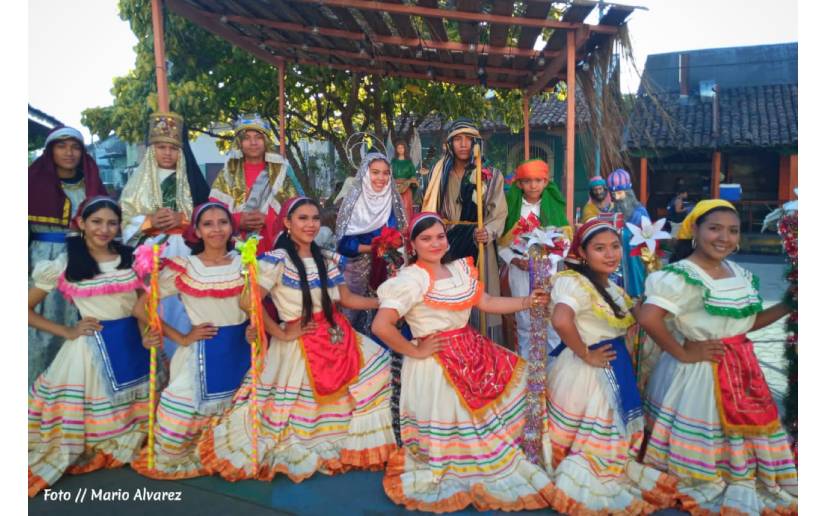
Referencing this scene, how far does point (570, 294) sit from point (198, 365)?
2.26 metres

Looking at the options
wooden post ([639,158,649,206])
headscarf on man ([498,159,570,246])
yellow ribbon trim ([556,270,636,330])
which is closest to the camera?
yellow ribbon trim ([556,270,636,330])

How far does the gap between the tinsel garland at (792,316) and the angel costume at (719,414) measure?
0.19 m

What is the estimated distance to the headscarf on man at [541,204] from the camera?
457 centimetres

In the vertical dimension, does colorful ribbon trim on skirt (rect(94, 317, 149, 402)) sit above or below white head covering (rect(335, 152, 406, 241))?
below

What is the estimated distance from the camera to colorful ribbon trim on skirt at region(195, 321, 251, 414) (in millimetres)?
Answer: 3266

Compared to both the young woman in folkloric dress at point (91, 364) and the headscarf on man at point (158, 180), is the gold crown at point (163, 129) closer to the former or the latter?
the headscarf on man at point (158, 180)

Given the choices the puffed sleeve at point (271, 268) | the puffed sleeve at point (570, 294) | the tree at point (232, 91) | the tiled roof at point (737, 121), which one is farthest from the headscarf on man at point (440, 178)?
the tiled roof at point (737, 121)

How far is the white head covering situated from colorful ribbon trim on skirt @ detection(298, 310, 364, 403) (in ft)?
4.19

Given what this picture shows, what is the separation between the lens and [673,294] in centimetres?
285

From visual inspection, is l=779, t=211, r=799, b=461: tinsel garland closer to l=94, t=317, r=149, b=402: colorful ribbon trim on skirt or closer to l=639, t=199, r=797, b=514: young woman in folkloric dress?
l=639, t=199, r=797, b=514: young woman in folkloric dress

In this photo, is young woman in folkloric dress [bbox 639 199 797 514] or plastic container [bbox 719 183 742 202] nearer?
young woman in folkloric dress [bbox 639 199 797 514]

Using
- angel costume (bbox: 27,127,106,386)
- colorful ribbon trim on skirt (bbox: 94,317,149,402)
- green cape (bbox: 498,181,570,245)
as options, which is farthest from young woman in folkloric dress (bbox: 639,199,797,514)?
angel costume (bbox: 27,127,106,386)

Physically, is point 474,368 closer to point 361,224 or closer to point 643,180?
point 361,224

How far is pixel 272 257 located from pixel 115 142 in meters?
23.1
